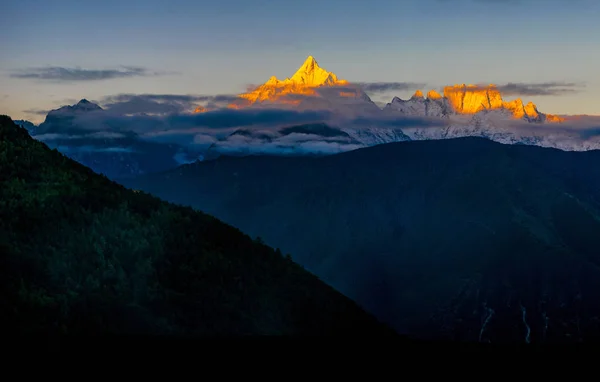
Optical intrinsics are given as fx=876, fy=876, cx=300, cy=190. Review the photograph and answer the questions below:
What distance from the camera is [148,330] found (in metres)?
185

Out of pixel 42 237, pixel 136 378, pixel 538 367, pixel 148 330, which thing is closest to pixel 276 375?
pixel 136 378

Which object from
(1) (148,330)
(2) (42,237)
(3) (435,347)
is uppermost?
(3) (435,347)

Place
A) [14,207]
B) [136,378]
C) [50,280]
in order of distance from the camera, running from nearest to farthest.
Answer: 1. [136,378]
2. [50,280]
3. [14,207]

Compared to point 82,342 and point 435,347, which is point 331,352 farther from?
point 82,342

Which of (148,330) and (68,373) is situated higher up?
(68,373)

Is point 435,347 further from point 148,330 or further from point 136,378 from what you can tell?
point 148,330

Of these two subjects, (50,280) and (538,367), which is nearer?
(538,367)

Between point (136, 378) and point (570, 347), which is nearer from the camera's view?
point (136, 378)

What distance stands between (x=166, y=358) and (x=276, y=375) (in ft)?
31.2

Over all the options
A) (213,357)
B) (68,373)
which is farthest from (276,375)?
(68,373)

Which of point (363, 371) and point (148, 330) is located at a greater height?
point (363, 371)

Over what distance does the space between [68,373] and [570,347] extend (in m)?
42.2

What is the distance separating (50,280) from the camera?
179 m

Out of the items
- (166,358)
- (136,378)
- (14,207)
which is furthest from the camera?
(14,207)
